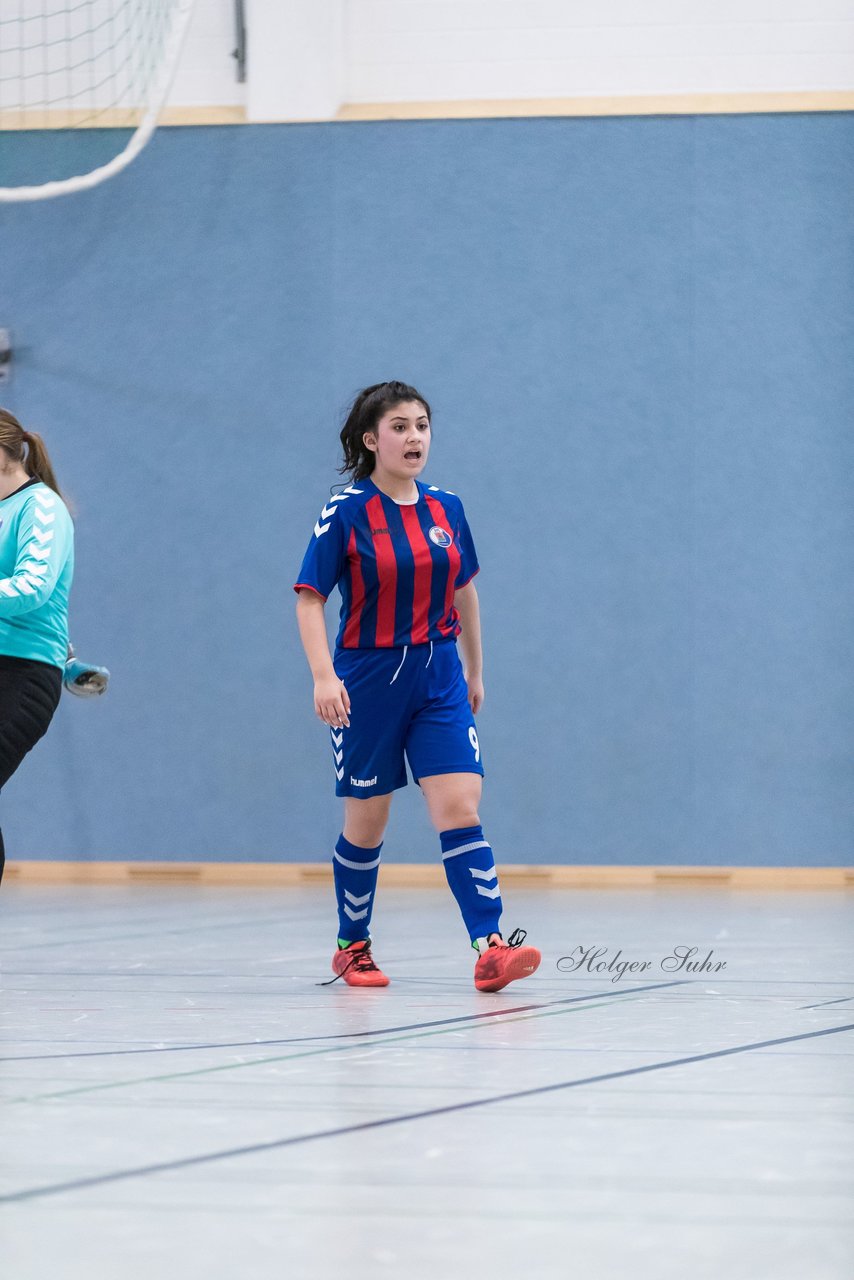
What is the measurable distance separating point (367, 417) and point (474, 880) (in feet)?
3.55

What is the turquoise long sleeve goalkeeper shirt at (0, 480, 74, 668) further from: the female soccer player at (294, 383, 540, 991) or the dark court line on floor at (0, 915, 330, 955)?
the dark court line on floor at (0, 915, 330, 955)

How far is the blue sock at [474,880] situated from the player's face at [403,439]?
0.82 metres

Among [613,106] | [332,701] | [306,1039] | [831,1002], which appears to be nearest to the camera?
[306,1039]

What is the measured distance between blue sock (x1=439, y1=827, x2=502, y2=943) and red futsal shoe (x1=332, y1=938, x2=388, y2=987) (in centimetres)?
25

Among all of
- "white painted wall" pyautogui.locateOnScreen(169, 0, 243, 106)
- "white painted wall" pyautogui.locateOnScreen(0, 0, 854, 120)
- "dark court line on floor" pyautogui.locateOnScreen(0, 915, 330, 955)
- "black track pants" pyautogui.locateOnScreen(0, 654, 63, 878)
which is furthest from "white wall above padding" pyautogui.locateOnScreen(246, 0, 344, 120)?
"black track pants" pyautogui.locateOnScreen(0, 654, 63, 878)

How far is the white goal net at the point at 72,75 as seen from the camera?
742cm

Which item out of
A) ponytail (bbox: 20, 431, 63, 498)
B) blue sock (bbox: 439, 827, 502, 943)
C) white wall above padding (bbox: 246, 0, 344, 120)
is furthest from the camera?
white wall above padding (bbox: 246, 0, 344, 120)

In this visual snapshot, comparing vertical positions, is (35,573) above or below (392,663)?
above

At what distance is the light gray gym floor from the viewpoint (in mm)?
1604

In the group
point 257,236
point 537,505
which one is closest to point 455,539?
point 537,505

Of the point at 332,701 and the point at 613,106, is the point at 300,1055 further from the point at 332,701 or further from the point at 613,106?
the point at 613,106

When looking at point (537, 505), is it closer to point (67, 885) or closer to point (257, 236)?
point (257, 236)

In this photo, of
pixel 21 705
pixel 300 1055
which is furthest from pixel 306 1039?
pixel 21 705

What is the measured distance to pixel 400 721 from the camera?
3854 millimetres
